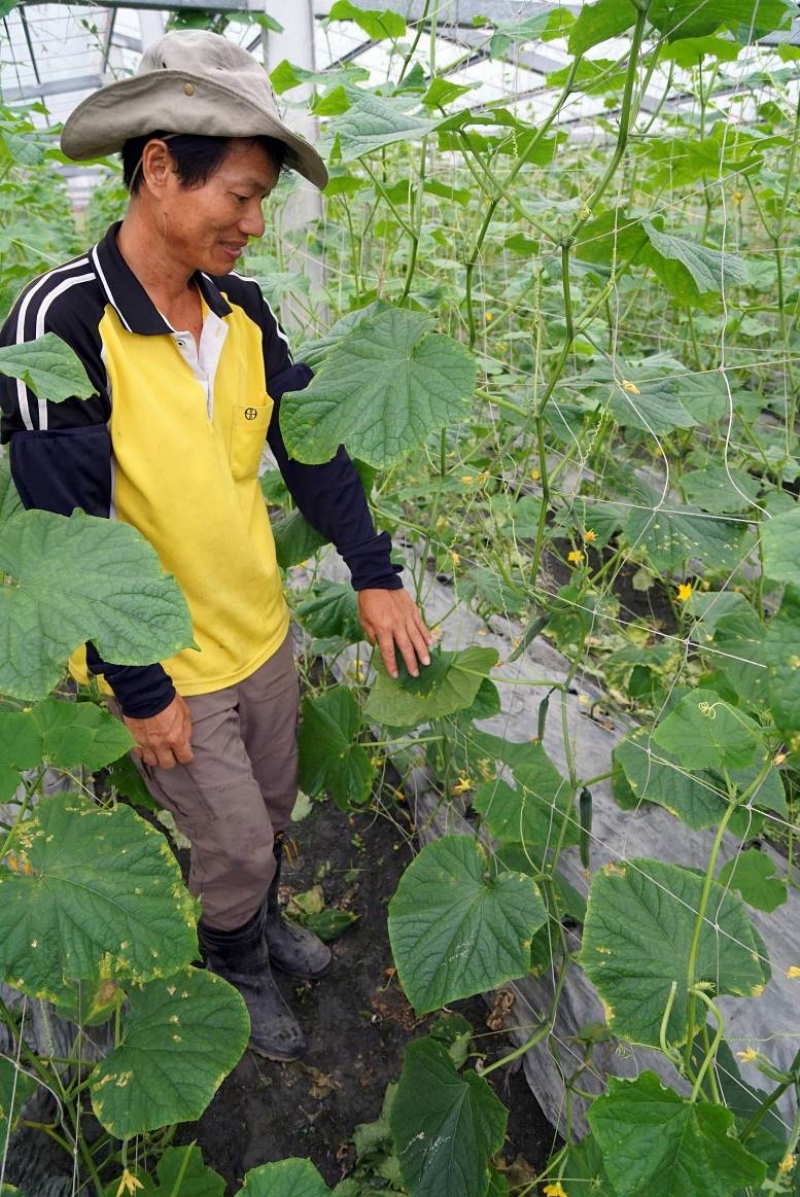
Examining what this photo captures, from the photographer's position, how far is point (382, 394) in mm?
1147

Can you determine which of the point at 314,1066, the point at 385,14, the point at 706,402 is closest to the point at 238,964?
the point at 314,1066

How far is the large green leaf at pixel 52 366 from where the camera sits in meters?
0.97

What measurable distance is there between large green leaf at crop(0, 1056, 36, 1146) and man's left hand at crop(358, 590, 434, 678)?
31.9 inches

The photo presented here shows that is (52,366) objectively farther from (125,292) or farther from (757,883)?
(757,883)

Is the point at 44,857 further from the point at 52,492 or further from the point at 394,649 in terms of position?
the point at 394,649

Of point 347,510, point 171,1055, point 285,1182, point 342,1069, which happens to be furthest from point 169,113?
point 342,1069

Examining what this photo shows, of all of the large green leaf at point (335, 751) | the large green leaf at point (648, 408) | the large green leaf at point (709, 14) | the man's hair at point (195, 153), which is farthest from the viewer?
the large green leaf at point (335, 751)

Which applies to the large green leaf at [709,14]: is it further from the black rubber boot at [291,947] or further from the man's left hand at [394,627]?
the black rubber boot at [291,947]

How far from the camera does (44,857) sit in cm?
106

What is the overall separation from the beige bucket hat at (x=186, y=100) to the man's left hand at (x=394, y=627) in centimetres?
75

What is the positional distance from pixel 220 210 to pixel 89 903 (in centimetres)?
96

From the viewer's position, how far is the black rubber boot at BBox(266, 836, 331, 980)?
6.42 feet

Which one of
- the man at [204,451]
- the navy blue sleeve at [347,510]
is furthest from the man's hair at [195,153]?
the navy blue sleeve at [347,510]

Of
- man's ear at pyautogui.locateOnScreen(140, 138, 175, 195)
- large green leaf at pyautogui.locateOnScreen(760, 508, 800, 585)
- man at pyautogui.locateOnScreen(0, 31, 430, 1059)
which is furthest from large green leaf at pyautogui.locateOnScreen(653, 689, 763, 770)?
man's ear at pyautogui.locateOnScreen(140, 138, 175, 195)
